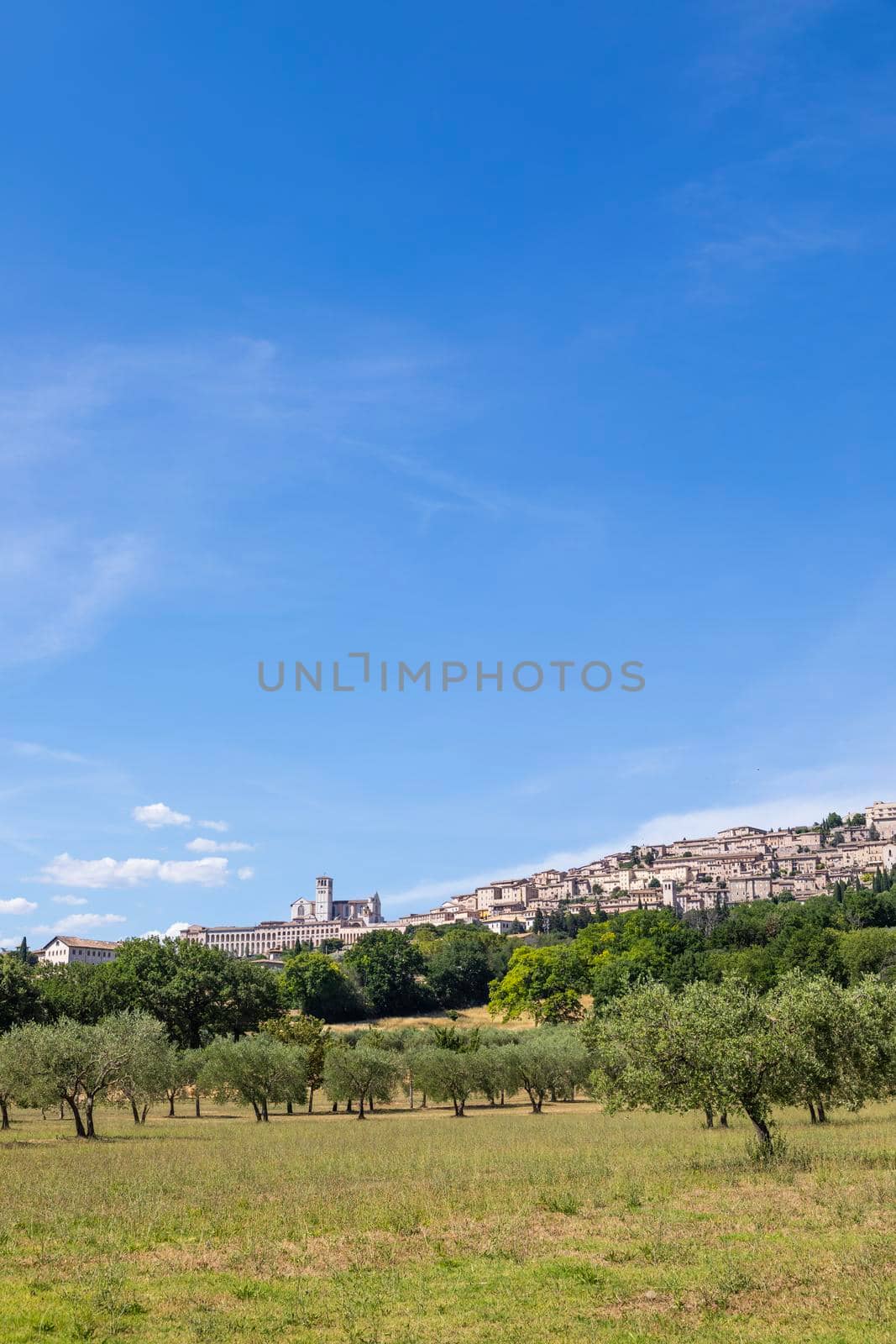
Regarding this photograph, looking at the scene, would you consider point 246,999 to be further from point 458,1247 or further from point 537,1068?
point 458,1247

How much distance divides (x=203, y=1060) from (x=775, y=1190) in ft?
177

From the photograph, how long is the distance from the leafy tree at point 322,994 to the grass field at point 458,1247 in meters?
126

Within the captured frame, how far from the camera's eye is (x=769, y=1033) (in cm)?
3319

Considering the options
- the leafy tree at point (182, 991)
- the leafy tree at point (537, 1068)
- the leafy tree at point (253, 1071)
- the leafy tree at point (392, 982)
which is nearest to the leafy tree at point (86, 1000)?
the leafy tree at point (182, 991)

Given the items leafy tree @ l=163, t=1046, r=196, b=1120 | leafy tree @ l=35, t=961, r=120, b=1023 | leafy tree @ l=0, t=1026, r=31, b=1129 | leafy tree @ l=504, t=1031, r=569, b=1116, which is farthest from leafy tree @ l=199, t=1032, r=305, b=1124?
leafy tree @ l=35, t=961, r=120, b=1023

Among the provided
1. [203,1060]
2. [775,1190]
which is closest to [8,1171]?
[775,1190]

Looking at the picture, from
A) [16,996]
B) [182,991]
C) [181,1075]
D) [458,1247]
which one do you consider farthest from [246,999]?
[458,1247]

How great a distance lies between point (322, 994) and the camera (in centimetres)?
16462

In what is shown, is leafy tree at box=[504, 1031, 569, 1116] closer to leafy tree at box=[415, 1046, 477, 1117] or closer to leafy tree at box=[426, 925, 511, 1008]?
leafy tree at box=[415, 1046, 477, 1117]

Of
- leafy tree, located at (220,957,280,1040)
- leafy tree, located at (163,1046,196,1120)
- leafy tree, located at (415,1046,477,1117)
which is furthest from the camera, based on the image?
leafy tree, located at (220,957,280,1040)

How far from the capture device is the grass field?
17656 millimetres

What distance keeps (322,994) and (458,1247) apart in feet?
484

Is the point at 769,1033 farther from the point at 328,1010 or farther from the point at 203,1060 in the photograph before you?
the point at 328,1010

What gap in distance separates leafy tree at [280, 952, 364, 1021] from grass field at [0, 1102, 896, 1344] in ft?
415
